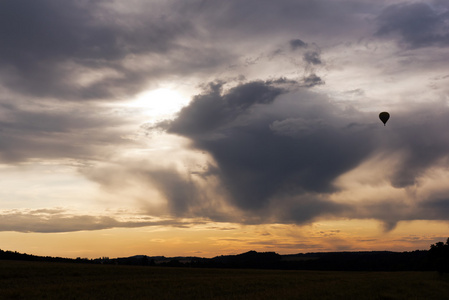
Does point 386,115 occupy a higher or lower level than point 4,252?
higher

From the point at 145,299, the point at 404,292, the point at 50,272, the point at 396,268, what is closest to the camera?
the point at 145,299

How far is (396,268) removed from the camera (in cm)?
13625

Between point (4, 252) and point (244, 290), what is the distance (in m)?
95.5

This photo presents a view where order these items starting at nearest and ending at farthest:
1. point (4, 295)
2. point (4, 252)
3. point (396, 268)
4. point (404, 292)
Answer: point (4, 295)
point (404, 292)
point (4, 252)
point (396, 268)

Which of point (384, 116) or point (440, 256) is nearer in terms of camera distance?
point (384, 116)

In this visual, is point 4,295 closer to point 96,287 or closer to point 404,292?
point 96,287

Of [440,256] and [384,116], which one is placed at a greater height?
[384,116]

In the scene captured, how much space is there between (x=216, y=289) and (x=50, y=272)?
27140 millimetres

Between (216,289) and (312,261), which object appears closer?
(216,289)

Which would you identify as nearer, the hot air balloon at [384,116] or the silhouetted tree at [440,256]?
the hot air balloon at [384,116]

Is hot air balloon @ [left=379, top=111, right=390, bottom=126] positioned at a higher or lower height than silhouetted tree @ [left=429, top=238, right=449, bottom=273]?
higher

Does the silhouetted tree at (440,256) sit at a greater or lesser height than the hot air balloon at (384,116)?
lesser

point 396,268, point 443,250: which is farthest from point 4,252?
point 396,268

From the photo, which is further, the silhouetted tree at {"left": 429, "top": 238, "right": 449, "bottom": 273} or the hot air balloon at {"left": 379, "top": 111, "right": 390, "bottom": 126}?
the silhouetted tree at {"left": 429, "top": 238, "right": 449, "bottom": 273}
